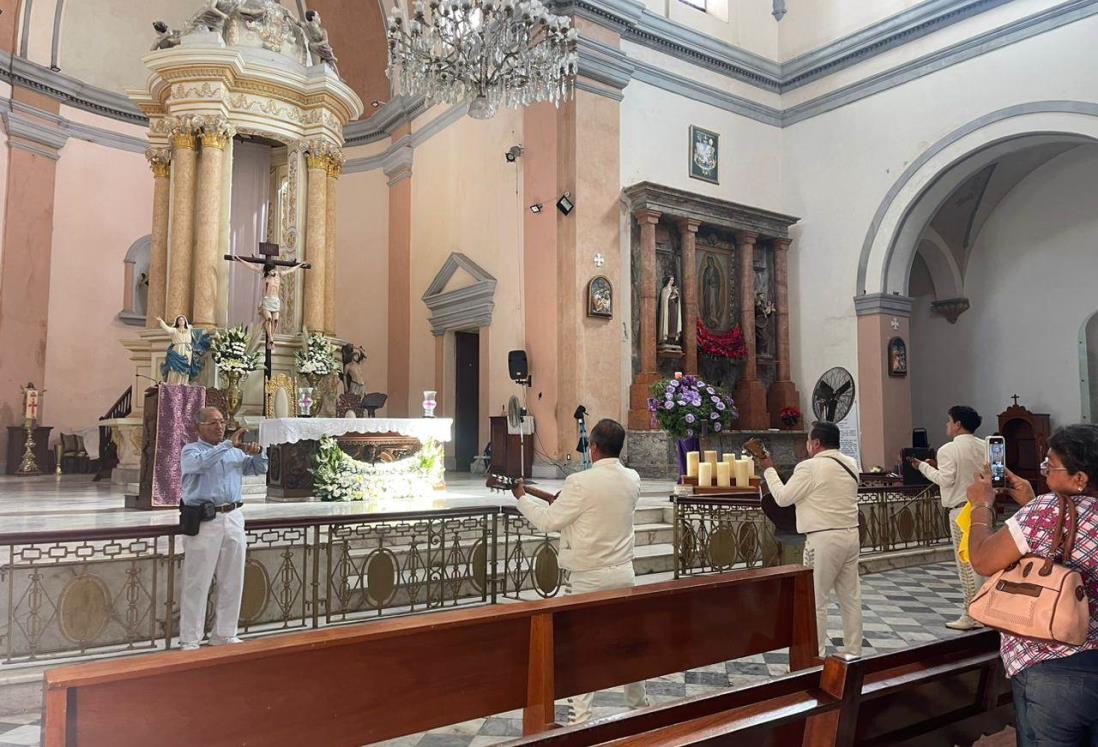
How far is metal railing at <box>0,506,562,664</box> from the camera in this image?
457 cm

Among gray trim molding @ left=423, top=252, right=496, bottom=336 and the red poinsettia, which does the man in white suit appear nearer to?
the red poinsettia

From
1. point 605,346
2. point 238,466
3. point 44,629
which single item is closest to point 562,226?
point 605,346

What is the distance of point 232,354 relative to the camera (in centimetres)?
1048

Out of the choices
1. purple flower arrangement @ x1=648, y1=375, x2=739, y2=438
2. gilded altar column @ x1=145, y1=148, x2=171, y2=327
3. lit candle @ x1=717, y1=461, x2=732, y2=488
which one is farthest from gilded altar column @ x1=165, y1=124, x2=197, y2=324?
lit candle @ x1=717, y1=461, x2=732, y2=488

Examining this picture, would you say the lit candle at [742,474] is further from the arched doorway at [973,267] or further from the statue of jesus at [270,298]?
the statue of jesus at [270,298]

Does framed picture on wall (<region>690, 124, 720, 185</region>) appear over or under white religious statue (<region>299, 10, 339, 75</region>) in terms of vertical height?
under

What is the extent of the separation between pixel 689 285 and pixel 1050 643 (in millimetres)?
11458

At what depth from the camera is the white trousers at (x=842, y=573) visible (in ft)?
15.4

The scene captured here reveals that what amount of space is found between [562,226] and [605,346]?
1.95 metres

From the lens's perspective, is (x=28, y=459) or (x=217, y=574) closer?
(x=217, y=574)

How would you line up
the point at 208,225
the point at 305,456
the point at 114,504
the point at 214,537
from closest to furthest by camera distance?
the point at 214,537
the point at 114,504
the point at 305,456
the point at 208,225

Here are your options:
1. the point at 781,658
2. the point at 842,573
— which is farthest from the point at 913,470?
the point at 842,573

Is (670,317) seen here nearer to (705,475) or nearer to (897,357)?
(897,357)

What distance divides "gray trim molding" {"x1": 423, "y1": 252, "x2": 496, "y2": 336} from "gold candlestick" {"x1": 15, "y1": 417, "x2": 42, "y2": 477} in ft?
23.6
